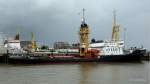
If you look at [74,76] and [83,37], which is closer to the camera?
[74,76]

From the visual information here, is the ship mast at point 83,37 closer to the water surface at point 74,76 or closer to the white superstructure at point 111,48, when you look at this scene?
the white superstructure at point 111,48

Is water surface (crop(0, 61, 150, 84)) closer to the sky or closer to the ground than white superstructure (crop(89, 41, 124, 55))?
closer to the ground

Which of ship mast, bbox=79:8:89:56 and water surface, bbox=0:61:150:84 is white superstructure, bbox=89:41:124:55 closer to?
ship mast, bbox=79:8:89:56

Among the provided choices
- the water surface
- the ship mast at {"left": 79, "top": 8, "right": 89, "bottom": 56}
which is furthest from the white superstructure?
the water surface

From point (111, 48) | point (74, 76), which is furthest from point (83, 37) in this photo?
point (74, 76)

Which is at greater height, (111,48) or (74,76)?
(111,48)

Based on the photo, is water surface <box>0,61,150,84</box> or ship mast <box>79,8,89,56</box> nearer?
water surface <box>0,61,150,84</box>

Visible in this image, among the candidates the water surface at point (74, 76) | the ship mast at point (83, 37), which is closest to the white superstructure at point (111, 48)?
the ship mast at point (83, 37)

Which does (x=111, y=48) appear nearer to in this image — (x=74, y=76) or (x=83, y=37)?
(x=83, y=37)

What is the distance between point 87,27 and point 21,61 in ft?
65.5

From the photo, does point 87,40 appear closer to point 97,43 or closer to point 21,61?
point 97,43

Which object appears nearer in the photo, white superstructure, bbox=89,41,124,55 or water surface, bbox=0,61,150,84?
water surface, bbox=0,61,150,84

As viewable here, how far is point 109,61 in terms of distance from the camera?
85125 millimetres

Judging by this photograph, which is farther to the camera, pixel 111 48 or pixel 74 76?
pixel 111 48
